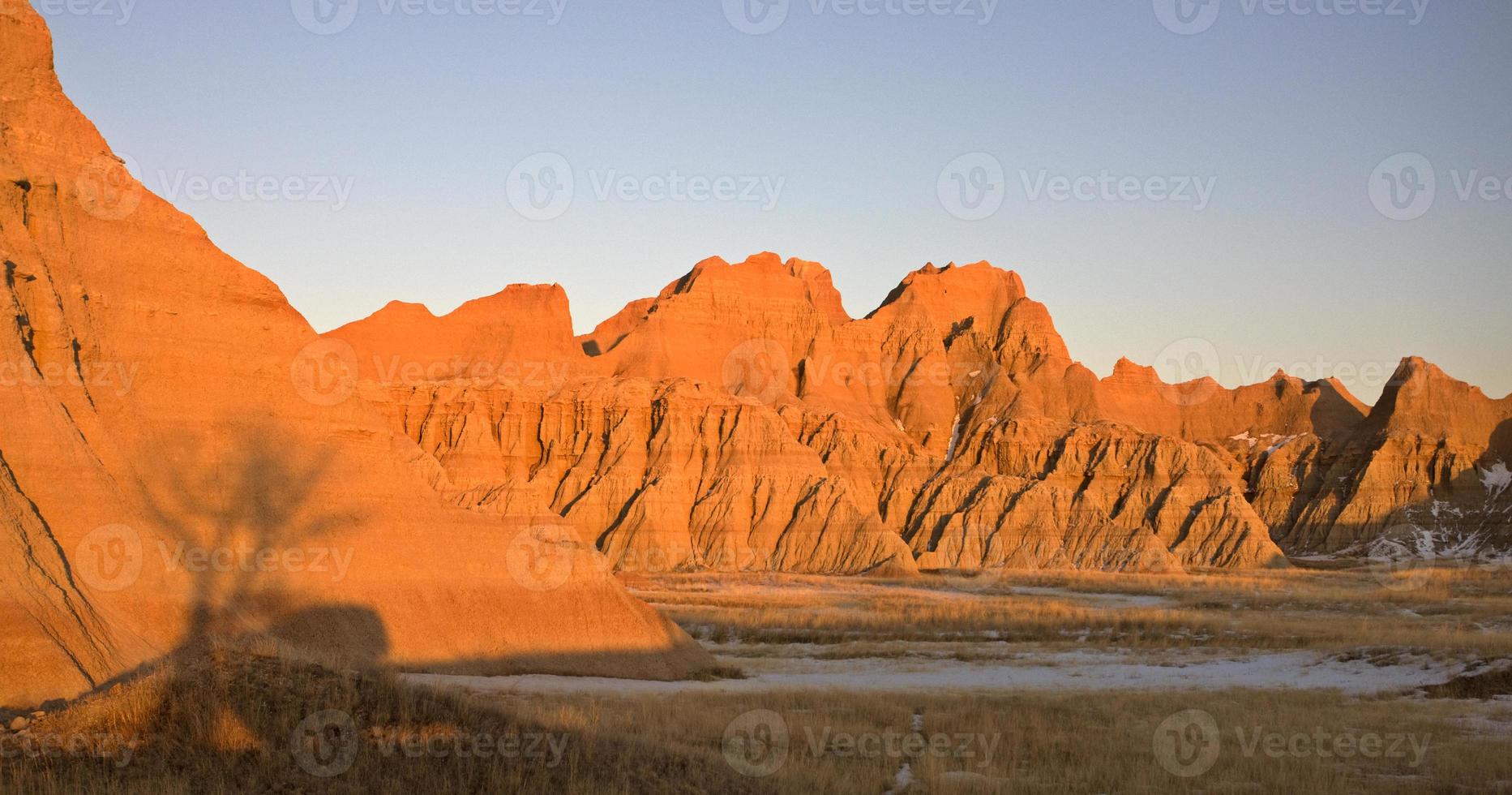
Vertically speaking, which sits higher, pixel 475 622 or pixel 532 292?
pixel 532 292

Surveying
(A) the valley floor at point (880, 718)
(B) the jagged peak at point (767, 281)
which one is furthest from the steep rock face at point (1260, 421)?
(A) the valley floor at point (880, 718)

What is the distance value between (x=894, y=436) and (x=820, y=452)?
1929 cm

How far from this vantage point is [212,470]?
27.0 meters

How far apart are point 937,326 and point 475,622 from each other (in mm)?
139830

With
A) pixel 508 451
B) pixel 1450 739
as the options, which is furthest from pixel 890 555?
pixel 1450 739

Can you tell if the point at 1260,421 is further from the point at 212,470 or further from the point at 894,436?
the point at 212,470

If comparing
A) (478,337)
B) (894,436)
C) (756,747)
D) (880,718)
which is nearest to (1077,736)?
(880,718)

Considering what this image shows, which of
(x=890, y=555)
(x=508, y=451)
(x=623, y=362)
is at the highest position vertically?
(x=623, y=362)

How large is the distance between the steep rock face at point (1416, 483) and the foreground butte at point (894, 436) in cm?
30

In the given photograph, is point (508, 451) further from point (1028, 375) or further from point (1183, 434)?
point (1183, 434)

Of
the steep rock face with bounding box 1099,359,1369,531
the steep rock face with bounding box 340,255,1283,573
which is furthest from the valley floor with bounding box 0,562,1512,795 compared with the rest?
the steep rock face with bounding box 1099,359,1369,531

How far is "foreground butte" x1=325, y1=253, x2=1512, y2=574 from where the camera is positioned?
336 ft

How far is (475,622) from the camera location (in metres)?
29.7

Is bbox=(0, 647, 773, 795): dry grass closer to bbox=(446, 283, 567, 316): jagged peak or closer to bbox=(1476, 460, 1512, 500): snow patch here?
bbox=(446, 283, 567, 316): jagged peak
